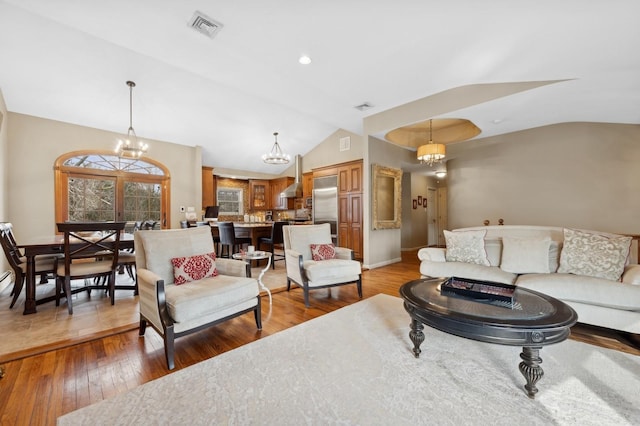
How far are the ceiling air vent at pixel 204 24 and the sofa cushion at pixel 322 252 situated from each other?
285 centimetres

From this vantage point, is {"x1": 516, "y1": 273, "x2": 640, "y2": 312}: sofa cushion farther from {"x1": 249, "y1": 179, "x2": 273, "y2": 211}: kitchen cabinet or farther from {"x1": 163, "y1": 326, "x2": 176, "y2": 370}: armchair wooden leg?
{"x1": 249, "y1": 179, "x2": 273, "y2": 211}: kitchen cabinet

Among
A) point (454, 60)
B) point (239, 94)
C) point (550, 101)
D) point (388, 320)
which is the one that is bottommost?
point (388, 320)

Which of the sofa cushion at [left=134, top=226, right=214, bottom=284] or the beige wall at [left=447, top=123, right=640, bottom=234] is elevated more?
the beige wall at [left=447, top=123, right=640, bottom=234]

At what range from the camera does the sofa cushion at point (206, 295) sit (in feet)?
6.70

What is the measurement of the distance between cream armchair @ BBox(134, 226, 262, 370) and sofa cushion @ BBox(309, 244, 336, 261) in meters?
1.18

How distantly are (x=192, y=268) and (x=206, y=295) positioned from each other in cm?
50

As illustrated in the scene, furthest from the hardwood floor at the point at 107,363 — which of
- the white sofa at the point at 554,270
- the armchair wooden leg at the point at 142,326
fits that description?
the white sofa at the point at 554,270

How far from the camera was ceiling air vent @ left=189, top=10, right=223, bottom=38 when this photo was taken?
2625 millimetres

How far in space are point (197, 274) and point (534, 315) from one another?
9.08 feet

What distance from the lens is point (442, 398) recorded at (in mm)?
1599

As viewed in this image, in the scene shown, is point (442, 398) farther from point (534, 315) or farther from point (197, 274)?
point (197, 274)

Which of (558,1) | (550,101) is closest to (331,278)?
(558,1)

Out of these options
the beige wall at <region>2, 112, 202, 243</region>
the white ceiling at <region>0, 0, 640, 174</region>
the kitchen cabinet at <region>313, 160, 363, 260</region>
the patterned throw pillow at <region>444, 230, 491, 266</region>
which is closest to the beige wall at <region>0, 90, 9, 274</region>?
the beige wall at <region>2, 112, 202, 243</region>

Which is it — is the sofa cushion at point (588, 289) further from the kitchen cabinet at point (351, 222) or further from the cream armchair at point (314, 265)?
the kitchen cabinet at point (351, 222)
